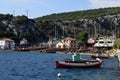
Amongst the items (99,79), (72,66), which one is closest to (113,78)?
(99,79)

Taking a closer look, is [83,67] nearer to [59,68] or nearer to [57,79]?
[59,68]

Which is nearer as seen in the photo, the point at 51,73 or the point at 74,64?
the point at 51,73

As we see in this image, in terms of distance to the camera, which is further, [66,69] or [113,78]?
[66,69]

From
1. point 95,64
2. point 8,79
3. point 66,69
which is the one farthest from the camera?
point 95,64

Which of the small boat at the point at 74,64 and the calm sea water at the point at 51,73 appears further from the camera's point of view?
the small boat at the point at 74,64

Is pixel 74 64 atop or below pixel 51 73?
atop

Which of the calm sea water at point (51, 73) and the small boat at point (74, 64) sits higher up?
the small boat at point (74, 64)

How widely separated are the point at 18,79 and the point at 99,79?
1303cm

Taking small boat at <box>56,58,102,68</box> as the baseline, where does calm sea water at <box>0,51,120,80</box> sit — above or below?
below

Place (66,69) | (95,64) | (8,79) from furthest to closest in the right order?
(95,64) → (66,69) → (8,79)

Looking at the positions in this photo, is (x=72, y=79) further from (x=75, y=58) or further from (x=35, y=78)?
(x=75, y=58)

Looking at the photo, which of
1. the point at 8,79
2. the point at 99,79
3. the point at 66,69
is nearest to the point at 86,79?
the point at 99,79

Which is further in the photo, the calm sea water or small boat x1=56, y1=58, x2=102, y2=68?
small boat x1=56, y1=58, x2=102, y2=68

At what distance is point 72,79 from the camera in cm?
6375
